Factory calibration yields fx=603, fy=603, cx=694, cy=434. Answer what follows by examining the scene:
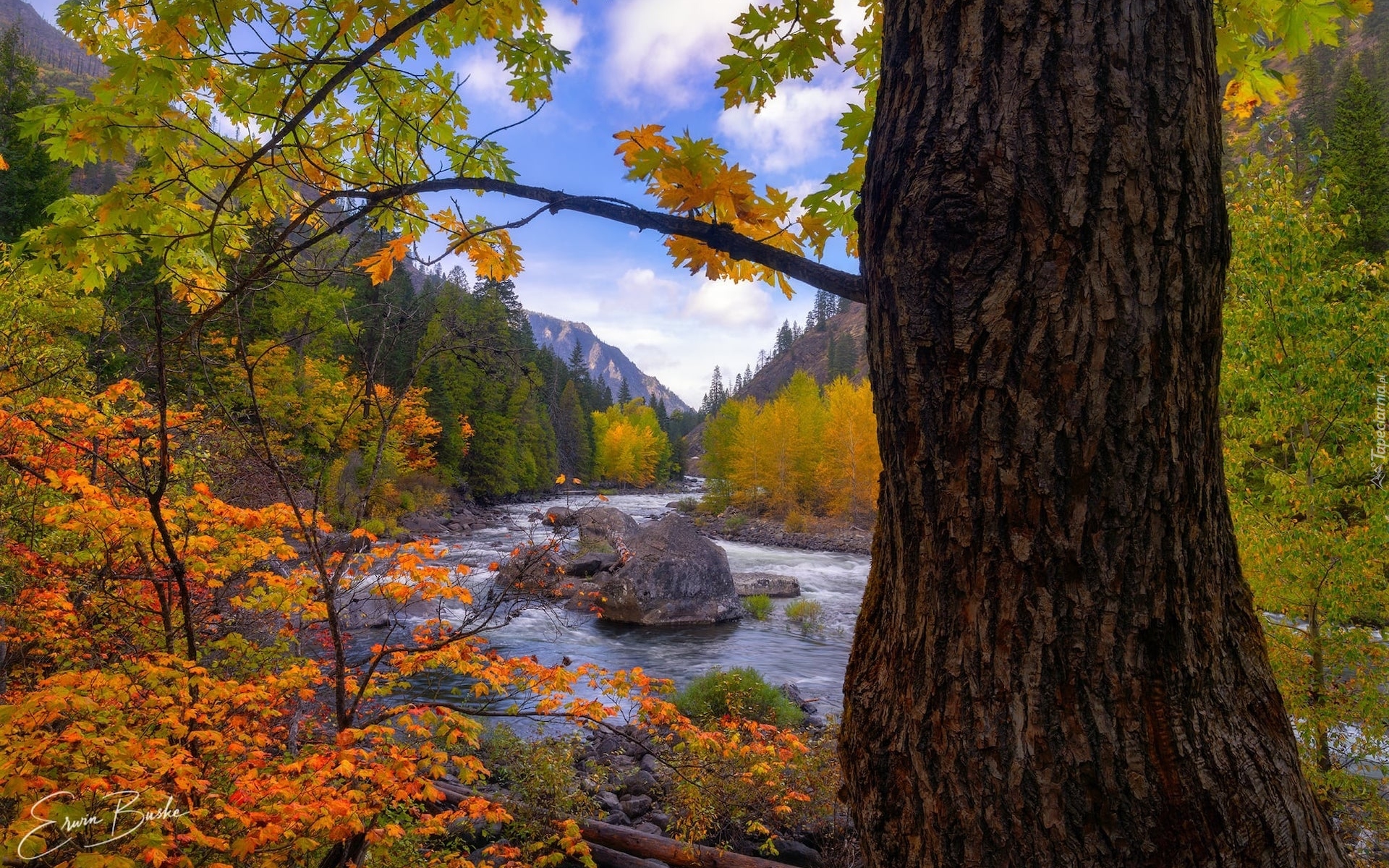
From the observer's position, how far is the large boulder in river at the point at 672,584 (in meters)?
13.6

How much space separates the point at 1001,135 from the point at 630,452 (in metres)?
53.3

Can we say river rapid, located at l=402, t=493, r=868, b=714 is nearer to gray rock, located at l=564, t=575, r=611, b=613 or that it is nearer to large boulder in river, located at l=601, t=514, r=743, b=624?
gray rock, located at l=564, t=575, r=611, b=613

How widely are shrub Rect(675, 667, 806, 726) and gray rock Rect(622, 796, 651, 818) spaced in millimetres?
1742

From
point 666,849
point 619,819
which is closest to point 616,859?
point 666,849

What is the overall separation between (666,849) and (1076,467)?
5.09 metres

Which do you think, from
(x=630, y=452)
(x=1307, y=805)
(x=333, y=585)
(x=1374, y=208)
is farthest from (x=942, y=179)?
(x=630, y=452)

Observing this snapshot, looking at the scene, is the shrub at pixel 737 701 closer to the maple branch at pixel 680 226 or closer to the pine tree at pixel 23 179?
the maple branch at pixel 680 226

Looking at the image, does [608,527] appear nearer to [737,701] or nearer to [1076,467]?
[737,701]

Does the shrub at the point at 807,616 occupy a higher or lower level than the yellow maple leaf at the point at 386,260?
lower

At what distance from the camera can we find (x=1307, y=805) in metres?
0.93

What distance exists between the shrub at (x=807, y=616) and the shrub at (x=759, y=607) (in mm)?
501

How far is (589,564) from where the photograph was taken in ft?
53.5

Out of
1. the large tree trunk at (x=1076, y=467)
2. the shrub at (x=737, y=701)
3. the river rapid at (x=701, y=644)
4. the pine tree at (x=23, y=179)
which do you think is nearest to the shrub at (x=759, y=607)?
the river rapid at (x=701, y=644)

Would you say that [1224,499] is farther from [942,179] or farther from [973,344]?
[942,179]
